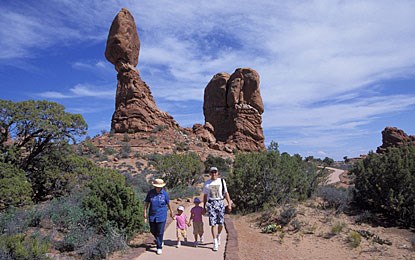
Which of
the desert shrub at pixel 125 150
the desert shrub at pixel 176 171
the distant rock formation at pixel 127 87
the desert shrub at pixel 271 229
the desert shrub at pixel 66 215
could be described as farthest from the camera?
the distant rock formation at pixel 127 87

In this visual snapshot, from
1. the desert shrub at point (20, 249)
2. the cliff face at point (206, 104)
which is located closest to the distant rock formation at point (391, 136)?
the cliff face at point (206, 104)

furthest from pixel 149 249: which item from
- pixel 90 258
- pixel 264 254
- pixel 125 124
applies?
pixel 125 124

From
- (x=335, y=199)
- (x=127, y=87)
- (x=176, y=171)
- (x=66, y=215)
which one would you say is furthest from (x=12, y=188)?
(x=127, y=87)

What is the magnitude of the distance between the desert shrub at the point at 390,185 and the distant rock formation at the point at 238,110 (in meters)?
32.1

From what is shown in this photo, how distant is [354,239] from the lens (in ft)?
27.5

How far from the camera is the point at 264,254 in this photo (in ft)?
23.9

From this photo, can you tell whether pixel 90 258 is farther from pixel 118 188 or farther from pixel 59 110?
pixel 59 110

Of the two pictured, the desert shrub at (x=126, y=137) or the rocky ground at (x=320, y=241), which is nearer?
the rocky ground at (x=320, y=241)

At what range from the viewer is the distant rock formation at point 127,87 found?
3744 centimetres

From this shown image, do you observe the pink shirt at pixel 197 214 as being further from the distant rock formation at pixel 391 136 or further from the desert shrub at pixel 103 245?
the distant rock formation at pixel 391 136

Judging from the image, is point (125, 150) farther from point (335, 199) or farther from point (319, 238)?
point (319, 238)

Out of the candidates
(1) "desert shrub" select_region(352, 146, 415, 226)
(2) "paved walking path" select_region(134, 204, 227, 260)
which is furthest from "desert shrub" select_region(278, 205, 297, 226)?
(1) "desert shrub" select_region(352, 146, 415, 226)

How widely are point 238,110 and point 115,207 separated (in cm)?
3981

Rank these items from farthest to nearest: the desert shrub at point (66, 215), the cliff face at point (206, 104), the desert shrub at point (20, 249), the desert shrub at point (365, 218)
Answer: the cliff face at point (206, 104), the desert shrub at point (365, 218), the desert shrub at point (66, 215), the desert shrub at point (20, 249)
